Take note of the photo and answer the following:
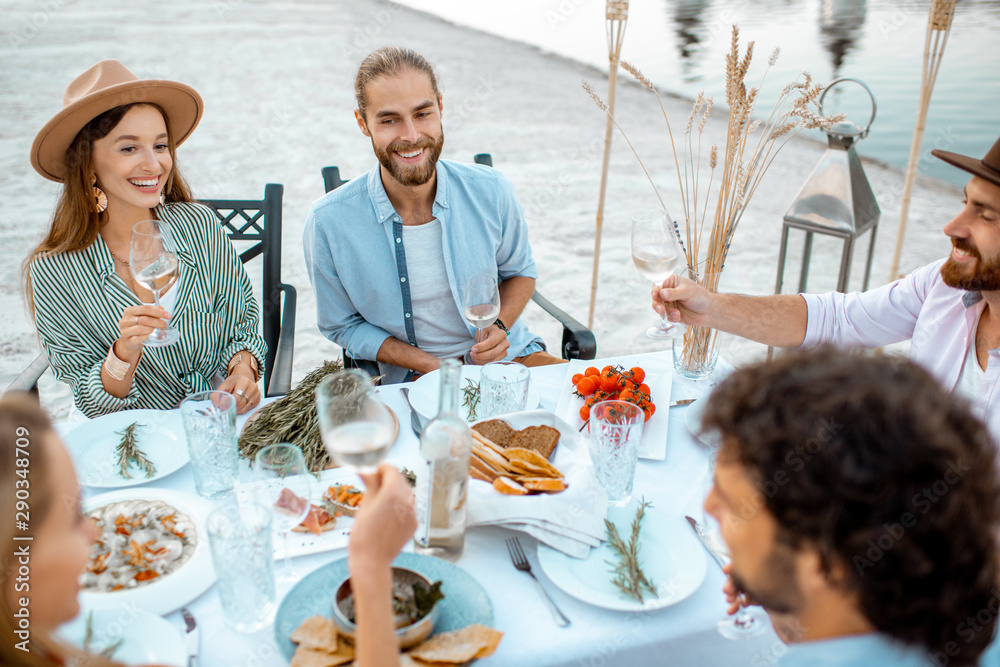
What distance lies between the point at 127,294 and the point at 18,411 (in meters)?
1.51

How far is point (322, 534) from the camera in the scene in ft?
4.93

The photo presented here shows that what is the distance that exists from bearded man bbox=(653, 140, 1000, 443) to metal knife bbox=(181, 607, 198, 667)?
4.71 ft

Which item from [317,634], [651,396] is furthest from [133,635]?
[651,396]

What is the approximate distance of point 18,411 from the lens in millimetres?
966

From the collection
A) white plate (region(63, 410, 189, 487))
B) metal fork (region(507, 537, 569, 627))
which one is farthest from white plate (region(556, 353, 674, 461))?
white plate (region(63, 410, 189, 487))

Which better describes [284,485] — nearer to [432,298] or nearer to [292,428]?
[292,428]

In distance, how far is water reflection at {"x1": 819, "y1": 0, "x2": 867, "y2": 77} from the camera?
12.8 m

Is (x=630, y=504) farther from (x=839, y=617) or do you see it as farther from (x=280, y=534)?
(x=280, y=534)

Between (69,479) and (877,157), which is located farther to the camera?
(877,157)

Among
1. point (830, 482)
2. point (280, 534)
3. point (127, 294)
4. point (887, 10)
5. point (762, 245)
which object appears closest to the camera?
point (830, 482)

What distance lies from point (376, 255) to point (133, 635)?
5.95ft

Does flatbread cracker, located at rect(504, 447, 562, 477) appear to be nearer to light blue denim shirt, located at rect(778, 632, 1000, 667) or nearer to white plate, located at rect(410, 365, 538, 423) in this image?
white plate, located at rect(410, 365, 538, 423)

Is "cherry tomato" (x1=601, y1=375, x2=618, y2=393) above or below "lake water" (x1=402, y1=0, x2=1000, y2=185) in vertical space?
below

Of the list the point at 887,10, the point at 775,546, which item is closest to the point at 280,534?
the point at 775,546
